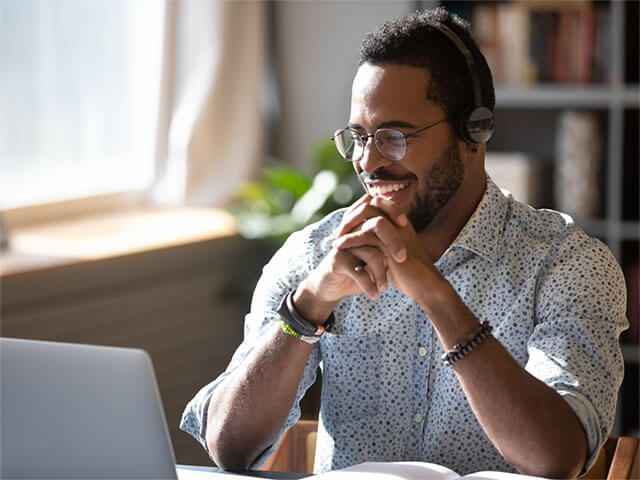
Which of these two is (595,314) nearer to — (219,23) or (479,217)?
(479,217)

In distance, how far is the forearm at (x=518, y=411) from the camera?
1177 millimetres

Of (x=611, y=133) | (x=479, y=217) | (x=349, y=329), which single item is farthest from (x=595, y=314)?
(x=611, y=133)

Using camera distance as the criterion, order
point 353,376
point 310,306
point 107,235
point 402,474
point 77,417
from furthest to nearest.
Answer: point 107,235 → point 353,376 → point 310,306 → point 402,474 → point 77,417

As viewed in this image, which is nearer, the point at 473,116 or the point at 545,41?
the point at 473,116

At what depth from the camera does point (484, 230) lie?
1.44 metres

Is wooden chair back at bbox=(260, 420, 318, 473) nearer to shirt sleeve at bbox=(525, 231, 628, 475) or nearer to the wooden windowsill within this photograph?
shirt sleeve at bbox=(525, 231, 628, 475)

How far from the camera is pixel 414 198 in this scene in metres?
1.43

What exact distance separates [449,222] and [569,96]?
5.31ft

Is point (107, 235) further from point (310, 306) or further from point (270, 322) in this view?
point (310, 306)

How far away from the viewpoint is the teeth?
143 centimetres

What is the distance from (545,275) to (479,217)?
14 centimetres

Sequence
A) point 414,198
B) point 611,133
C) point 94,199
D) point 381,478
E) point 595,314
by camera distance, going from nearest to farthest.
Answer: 1. point 381,478
2. point 595,314
3. point 414,198
4. point 611,133
5. point 94,199

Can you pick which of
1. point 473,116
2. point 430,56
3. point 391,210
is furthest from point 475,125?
point 391,210

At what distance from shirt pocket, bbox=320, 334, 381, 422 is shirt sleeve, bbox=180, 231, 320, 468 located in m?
0.04
